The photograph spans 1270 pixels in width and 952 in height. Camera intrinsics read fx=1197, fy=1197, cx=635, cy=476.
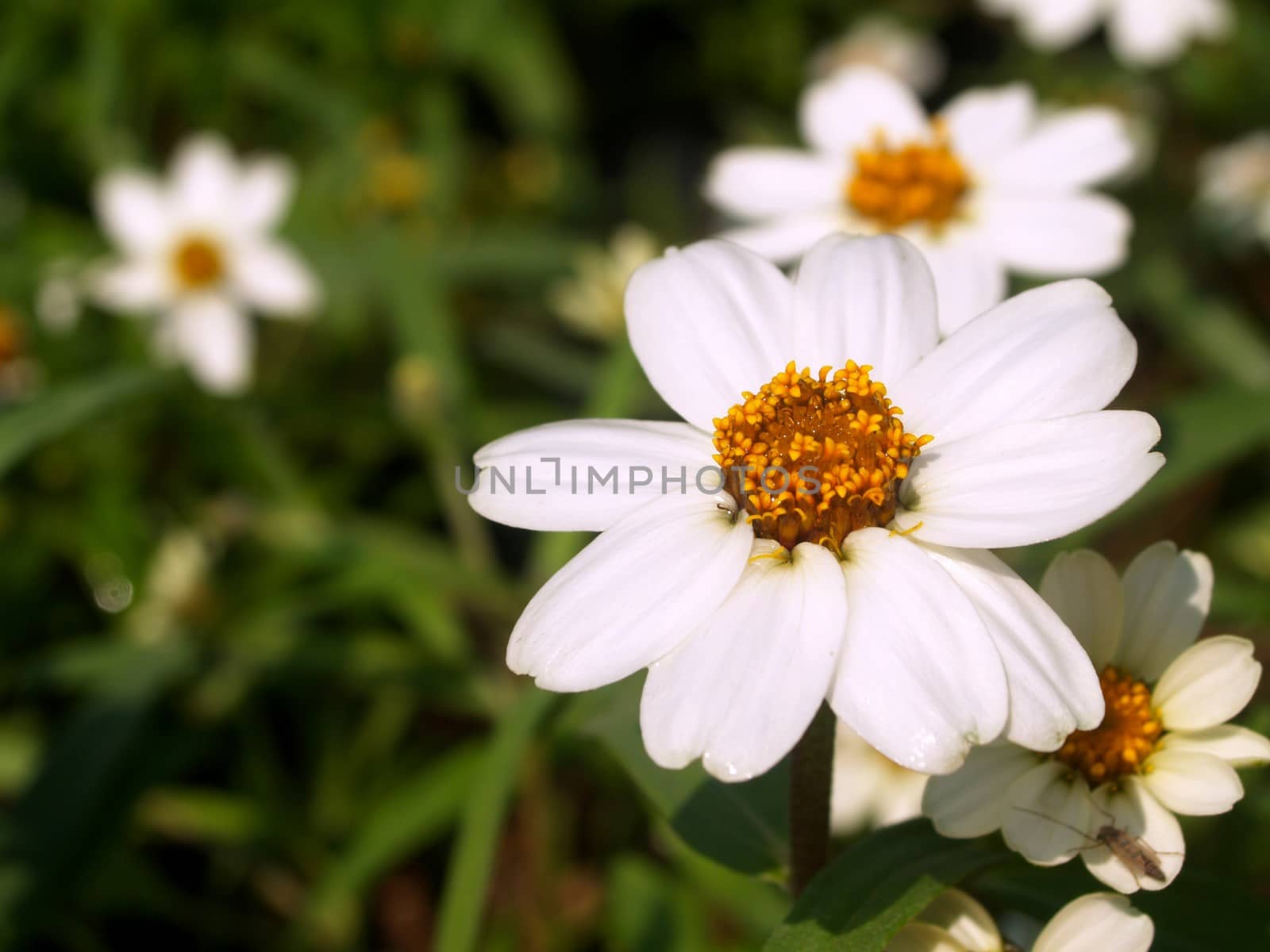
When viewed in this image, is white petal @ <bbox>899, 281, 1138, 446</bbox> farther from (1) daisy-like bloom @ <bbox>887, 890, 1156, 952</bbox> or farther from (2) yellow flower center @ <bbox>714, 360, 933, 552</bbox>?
(1) daisy-like bloom @ <bbox>887, 890, 1156, 952</bbox>

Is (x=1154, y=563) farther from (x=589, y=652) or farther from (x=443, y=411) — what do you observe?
(x=443, y=411)

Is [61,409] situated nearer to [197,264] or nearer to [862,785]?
[197,264]

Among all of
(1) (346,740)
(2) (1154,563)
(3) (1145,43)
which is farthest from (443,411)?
(3) (1145,43)

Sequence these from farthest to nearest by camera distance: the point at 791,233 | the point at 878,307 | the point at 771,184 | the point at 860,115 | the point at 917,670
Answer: the point at 860,115
the point at 771,184
the point at 791,233
the point at 878,307
the point at 917,670

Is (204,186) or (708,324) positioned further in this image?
(204,186)

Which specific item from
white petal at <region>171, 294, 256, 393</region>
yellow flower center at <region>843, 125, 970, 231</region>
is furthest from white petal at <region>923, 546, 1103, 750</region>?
white petal at <region>171, 294, 256, 393</region>

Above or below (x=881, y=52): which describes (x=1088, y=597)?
below

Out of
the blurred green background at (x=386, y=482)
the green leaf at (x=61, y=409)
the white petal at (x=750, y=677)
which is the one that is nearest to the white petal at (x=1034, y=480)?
the white petal at (x=750, y=677)

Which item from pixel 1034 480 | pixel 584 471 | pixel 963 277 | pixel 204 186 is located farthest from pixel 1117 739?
pixel 204 186
